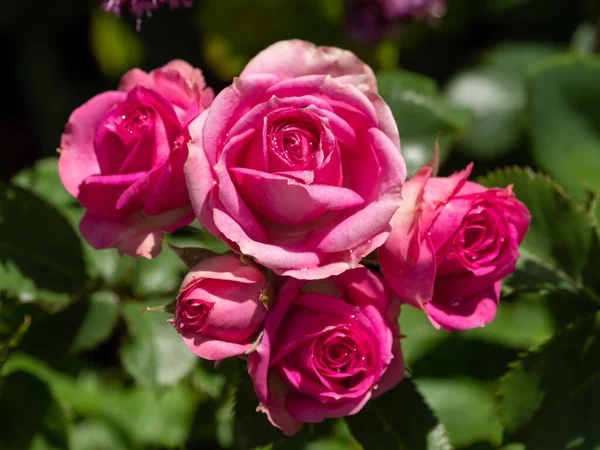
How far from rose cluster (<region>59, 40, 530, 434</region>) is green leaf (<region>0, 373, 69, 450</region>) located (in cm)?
46

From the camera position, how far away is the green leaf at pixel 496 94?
1.90 metres

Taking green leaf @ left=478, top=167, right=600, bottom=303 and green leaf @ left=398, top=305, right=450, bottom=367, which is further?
green leaf @ left=398, top=305, right=450, bottom=367

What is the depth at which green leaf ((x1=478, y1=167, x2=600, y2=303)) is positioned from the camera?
39.0 inches

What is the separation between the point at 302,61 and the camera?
0.81 meters

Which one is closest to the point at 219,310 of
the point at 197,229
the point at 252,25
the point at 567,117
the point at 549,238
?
the point at 197,229

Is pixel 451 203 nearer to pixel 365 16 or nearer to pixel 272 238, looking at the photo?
pixel 272 238

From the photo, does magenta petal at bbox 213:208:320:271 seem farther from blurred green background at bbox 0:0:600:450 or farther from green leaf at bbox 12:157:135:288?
green leaf at bbox 12:157:135:288

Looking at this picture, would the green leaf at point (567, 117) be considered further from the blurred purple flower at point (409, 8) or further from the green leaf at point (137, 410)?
the green leaf at point (137, 410)

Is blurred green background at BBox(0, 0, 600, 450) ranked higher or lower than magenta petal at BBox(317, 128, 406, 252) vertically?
lower

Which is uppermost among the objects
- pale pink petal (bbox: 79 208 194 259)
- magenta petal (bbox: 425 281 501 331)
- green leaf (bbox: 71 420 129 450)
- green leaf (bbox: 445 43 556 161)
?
pale pink petal (bbox: 79 208 194 259)

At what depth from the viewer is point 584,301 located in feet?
3.35

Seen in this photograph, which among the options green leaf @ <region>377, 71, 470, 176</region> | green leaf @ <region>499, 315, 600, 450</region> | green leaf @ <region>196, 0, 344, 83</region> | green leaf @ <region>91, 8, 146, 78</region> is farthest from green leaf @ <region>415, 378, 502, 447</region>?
green leaf @ <region>91, 8, 146, 78</region>

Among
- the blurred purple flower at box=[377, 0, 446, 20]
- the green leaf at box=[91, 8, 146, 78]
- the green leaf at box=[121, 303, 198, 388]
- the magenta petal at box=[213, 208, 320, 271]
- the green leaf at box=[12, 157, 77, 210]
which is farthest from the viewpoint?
the green leaf at box=[91, 8, 146, 78]

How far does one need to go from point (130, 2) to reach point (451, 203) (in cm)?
56
